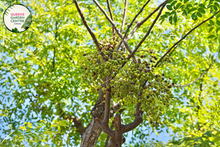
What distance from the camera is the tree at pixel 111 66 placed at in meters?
1.63

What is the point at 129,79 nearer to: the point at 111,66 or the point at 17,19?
the point at 111,66

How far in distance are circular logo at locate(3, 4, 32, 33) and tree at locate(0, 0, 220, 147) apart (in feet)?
0.38

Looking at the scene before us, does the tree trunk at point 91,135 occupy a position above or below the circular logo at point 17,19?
below

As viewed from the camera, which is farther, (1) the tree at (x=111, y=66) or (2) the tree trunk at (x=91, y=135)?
(2) the tree trunk at (x=91, y=135)

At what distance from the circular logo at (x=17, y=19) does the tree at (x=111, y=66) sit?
0.12 metres

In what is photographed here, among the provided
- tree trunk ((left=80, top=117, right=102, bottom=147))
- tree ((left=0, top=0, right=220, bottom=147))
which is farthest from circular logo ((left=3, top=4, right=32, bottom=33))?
tree trunk ((left=80, top=117, right=102, bottom=147))

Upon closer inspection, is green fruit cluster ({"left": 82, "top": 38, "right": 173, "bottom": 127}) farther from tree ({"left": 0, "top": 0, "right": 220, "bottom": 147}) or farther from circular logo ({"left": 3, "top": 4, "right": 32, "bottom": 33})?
circular logo ({"left": 3, "top": 4, "right": 32, "bottom": 33})

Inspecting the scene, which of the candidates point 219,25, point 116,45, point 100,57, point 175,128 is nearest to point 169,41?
point 175,128

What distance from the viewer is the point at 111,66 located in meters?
1.49

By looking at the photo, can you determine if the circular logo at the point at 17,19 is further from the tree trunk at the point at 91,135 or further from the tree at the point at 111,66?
the tree trunk at the point at 91,135

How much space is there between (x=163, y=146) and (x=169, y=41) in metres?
1.86

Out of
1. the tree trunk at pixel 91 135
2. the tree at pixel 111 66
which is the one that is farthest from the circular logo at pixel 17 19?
the tree trunk at pixel 91 135

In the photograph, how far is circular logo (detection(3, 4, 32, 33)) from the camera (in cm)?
294

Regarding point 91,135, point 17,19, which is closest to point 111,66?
point 91,135
